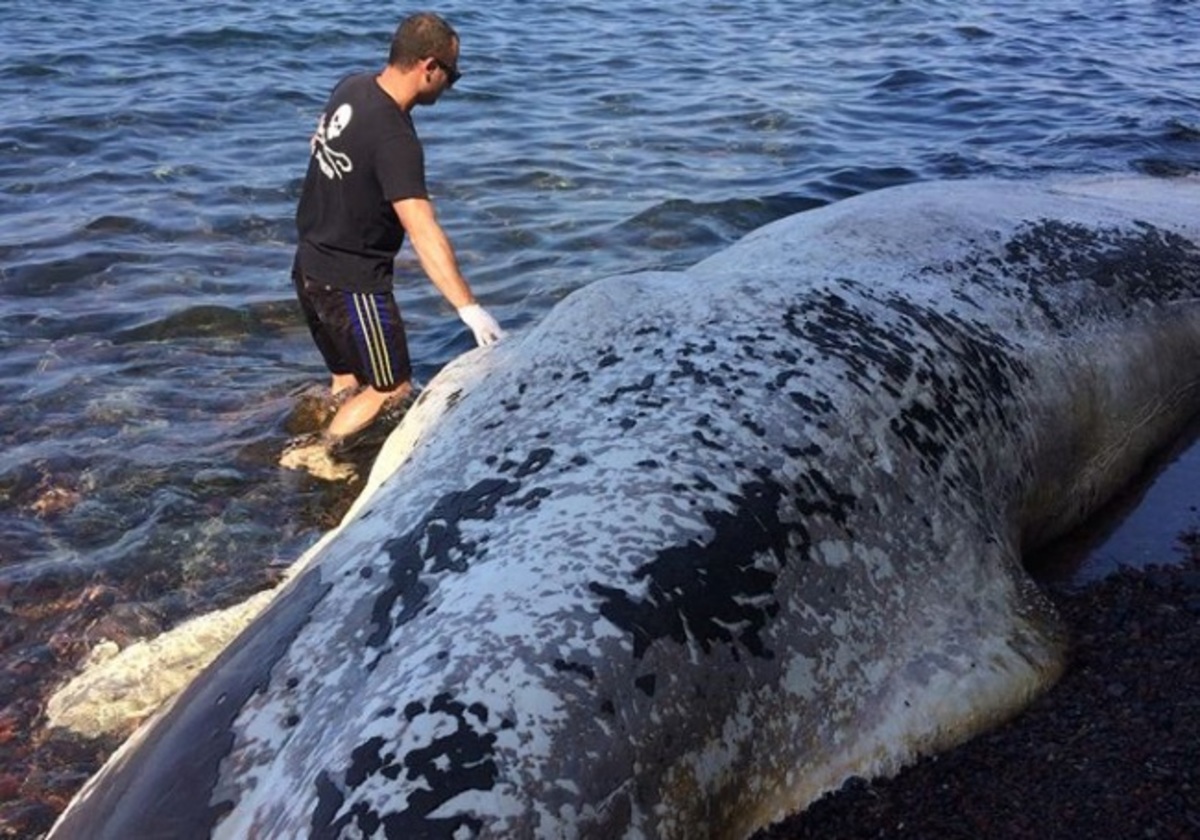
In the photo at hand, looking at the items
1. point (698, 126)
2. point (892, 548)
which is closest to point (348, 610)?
point (892, 548)

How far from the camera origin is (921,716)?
3.04 meters

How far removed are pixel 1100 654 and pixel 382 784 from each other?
2155 mm

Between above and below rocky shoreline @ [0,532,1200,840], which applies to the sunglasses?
above

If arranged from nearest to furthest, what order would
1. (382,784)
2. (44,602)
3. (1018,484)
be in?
(382,784) < (1018,484) < (44,602)

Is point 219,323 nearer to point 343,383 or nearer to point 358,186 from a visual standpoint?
point 343,383

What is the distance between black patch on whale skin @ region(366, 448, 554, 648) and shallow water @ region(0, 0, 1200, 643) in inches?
79.6

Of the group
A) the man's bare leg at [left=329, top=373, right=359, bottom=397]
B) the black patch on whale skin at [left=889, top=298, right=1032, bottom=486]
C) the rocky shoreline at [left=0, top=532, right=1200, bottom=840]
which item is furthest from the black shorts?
the black patch on whale skin at [left=889, top=298, right=1032, bottom=486]

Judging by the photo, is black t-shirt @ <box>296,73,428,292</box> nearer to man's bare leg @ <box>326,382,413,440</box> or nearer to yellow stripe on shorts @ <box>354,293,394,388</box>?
yellow stripe on shorts @ <box>354,293,394,388</box>

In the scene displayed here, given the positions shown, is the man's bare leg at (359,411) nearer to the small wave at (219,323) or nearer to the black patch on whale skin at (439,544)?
the small wave at (219,323)

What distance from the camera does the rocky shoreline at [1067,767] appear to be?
2.84 m

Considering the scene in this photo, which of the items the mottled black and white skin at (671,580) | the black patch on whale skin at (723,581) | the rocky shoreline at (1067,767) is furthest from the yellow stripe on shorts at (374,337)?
the black patch on whale skin at (723,581)

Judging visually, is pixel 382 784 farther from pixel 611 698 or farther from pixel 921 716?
pixel 921 716

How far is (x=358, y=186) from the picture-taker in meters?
5.85

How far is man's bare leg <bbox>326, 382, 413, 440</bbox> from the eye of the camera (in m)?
6.08
